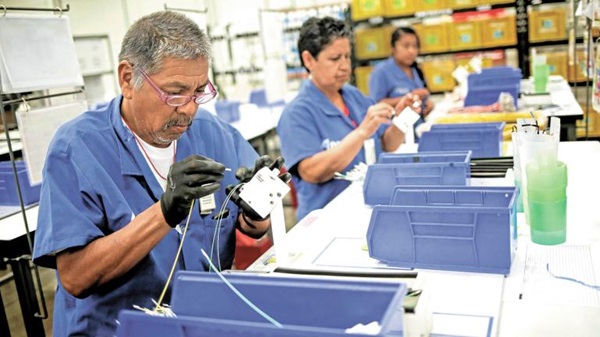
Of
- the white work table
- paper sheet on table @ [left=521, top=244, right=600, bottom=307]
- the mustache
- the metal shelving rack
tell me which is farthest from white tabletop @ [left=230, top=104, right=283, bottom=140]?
paper sheet on table @ [left=521, top=244, right=600, bottom=307]

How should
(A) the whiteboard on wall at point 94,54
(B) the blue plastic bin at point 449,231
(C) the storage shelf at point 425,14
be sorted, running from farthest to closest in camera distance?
(A) the whiteboard on wall at point 94,54
(C) the storage shelf at point 425,14
(B) the blue plastic bin at point 449,231

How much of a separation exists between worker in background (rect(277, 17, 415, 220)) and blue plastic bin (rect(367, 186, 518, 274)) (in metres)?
0.82

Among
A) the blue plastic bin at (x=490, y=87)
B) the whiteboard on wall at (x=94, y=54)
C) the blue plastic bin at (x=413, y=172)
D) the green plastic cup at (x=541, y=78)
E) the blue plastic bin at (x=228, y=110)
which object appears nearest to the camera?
the blue plastic bin at (x=413, y=172)

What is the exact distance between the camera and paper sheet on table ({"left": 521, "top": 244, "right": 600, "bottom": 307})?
1120mm

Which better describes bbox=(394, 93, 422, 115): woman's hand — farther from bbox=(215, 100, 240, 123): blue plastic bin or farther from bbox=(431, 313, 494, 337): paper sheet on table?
bbox=(215, 100, 240, 123): blue plastic bin

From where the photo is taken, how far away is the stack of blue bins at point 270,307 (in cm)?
80

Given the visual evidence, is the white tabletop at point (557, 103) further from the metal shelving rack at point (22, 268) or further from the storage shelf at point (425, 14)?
the metal shelving rack at point (22, 268)

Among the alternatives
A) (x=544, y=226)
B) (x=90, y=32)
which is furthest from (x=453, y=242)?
(x=90, y=32)

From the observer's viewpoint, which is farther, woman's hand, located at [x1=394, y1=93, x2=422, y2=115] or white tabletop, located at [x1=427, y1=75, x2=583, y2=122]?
white tabletop, located at [x1=427, y1=75, x2=583, y2=122]

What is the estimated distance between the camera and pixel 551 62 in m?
5.20

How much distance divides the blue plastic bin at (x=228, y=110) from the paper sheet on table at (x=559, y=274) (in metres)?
3.61

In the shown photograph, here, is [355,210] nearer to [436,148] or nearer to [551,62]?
[436,148]

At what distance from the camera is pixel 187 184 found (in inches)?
47.8

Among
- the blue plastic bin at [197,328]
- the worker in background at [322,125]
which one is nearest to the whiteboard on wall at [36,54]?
the worker in background at [322,125]
